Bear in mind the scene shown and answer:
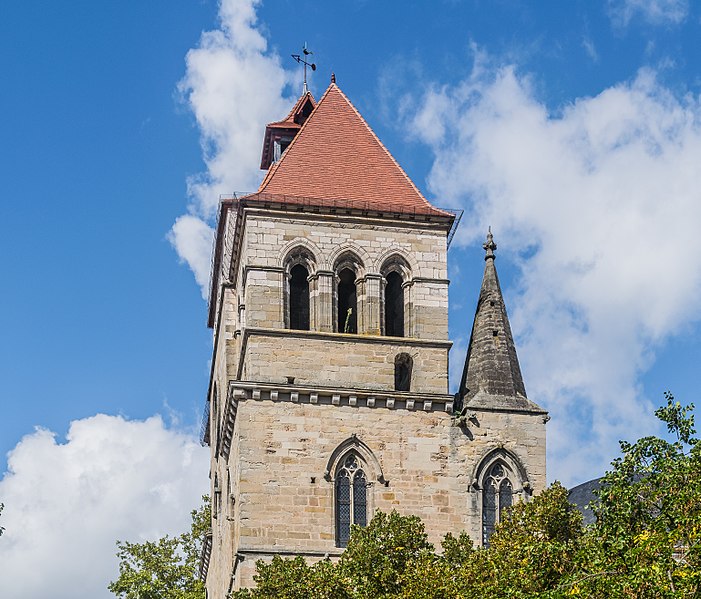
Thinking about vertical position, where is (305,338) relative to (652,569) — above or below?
above

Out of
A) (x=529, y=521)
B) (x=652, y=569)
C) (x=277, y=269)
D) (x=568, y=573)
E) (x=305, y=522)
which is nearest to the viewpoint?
(x=652, y=569)

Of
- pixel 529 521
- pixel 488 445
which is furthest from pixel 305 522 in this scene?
pixel 529 521

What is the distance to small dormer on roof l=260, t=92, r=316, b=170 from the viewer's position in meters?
47.2

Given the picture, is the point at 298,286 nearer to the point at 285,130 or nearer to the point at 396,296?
the point at 396,296

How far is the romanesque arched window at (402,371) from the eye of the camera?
40.8m

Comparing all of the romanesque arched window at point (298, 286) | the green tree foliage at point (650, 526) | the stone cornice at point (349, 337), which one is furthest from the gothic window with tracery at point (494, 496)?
the green tree foliage at point (650, 526)

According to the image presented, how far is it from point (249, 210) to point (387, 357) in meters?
5.28

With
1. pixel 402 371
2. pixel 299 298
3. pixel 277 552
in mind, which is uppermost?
pixel 299 298

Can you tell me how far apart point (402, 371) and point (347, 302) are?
2.77m

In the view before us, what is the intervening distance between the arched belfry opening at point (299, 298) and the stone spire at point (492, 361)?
4539 millimetres

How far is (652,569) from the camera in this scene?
2447 cm

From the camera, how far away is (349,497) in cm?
3906

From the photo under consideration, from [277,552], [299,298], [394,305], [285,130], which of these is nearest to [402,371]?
[394,305]

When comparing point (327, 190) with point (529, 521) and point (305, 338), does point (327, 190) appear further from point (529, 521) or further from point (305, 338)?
point (529, 521)
